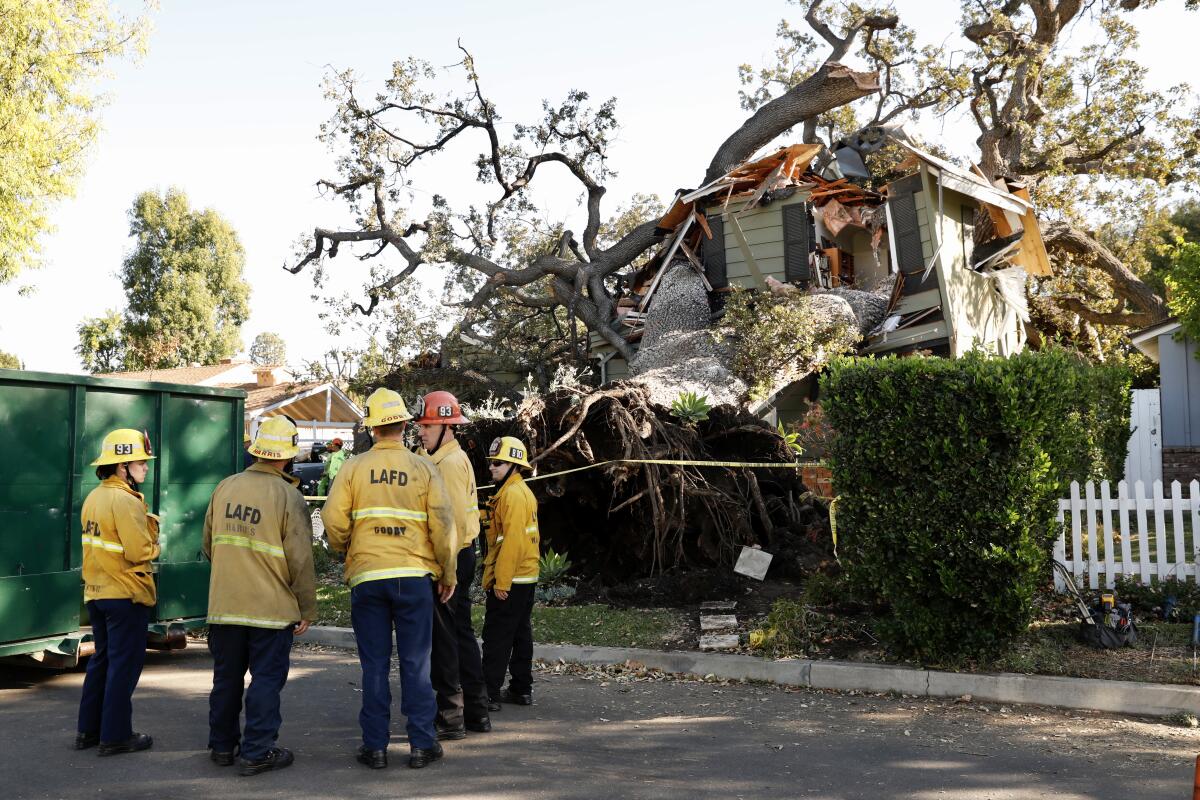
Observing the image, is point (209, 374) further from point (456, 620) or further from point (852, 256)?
point (456, 620)

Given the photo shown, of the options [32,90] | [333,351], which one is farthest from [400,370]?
[32,90]

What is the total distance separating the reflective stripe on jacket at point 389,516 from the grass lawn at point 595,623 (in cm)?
338

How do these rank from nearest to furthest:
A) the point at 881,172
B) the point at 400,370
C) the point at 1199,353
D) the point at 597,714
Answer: the point at 597,714
the point at 1199,353
the point at 400,370
the point at 881,172

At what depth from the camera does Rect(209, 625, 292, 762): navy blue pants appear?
5.09 meters

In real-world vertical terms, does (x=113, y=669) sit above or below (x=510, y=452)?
below

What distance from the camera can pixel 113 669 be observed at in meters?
5.41

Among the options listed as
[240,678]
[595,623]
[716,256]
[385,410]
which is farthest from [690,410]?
[716,256]

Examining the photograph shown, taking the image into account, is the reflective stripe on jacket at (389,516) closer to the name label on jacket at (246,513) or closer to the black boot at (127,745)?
the name label on jacket at (246,513)

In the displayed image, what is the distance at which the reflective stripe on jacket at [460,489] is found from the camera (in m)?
5.86

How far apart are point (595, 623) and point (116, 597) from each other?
4557 mm

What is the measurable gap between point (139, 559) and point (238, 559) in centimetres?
82

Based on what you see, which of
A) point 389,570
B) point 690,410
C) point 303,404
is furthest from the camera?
point 303,404

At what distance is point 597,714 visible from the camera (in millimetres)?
6414

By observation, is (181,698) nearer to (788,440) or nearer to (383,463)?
(383,463)
